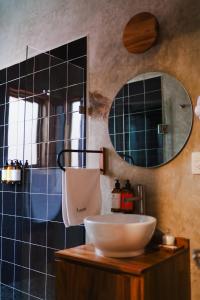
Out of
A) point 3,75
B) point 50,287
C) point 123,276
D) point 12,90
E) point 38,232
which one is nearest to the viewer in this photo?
point 123,276

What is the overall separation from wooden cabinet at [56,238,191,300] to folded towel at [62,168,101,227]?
0.75 ft

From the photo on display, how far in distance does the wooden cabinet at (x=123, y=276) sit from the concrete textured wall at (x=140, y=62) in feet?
0.56

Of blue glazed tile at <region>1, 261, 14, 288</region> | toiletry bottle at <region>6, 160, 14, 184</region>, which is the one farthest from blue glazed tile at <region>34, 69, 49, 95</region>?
blue glazed tile at <region>1, 261, 14, 288</region>

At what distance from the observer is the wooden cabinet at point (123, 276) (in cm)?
128

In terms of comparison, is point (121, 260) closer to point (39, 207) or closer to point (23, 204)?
point (39, 207)

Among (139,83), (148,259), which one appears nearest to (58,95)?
(139,83)

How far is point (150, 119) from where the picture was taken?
185 cm

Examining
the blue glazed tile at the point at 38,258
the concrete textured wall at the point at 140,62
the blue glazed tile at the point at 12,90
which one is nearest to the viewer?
the concrete textured wall at the point at 140,62

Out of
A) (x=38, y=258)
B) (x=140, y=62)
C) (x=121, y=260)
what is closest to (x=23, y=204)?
(x=38, y=258)

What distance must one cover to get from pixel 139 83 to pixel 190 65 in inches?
13.7

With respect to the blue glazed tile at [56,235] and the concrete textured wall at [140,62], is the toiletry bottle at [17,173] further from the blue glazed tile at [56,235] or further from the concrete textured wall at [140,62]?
the concrete textured wall at [140,62]

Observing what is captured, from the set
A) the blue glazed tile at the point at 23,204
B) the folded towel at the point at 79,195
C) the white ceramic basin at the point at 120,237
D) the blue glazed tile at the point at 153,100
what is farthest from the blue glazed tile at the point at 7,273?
the blue glazed tile at the point at 153,100

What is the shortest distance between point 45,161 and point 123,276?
1.30 meters

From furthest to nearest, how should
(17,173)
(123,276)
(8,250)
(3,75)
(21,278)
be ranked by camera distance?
(3,75) < (8,250) < (17,173) < (21,278) < (123,276)
